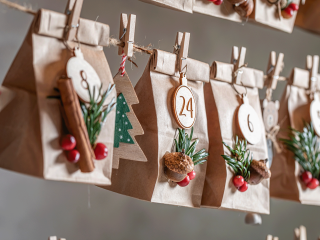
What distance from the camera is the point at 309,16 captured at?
1.46 meters

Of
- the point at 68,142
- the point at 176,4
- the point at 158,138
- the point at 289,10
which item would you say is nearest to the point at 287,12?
the point at 289,10

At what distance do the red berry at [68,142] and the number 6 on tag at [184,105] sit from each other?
0.30 metres

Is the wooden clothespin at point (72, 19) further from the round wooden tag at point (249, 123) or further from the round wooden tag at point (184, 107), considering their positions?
the round wooden tag at point (249, 123)

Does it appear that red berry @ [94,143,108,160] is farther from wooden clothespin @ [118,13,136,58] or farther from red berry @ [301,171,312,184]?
red berry @ [301,171,312,184]

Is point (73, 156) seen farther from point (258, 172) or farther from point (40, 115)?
point (258, 172)

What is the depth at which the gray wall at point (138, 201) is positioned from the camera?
3.75 ft

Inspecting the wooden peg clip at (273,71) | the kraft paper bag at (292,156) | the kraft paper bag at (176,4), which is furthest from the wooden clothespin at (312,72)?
the kraft paper bag at (176,4)

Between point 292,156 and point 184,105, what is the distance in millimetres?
495

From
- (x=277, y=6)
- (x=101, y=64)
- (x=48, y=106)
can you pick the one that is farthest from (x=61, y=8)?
(x=277, y=6)

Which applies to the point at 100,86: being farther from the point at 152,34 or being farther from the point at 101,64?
the point at 152,34

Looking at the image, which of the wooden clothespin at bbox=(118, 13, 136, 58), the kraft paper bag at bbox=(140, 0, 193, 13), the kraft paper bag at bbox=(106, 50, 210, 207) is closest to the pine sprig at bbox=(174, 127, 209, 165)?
the kraft paper bag at bbox=(106, 50, 210, 207)

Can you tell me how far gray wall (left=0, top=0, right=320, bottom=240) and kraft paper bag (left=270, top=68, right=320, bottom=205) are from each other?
0.43m

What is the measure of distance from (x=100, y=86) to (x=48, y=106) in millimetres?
131

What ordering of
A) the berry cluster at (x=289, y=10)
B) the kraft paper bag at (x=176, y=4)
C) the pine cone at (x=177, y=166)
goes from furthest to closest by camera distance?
the berry cluster at (x=289, y=10) < the kraft paper bag at (x=176, y=4) < the pine cone at (x=177, y=166)
